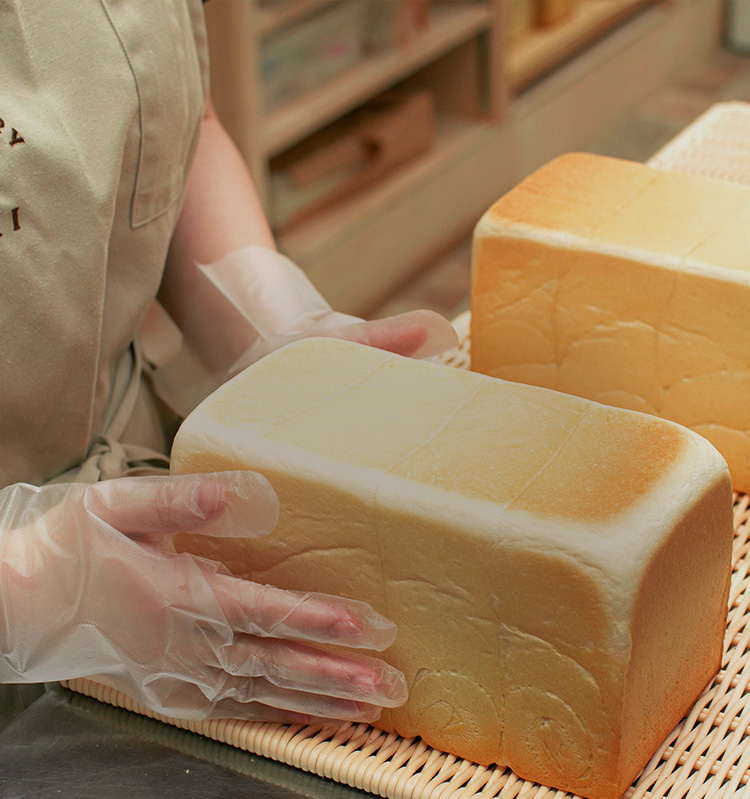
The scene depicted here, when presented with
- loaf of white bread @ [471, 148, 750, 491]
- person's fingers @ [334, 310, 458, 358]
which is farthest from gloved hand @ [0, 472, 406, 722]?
loaf of white bread @ [471, 148, 750, 491]

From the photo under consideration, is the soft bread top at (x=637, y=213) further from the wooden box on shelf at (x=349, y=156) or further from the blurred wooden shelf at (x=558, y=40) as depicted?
the blurred wooden shelf at (x=558, y=40)

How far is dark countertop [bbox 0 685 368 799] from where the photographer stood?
0.70m

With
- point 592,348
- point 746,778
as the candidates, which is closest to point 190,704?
point 746,778

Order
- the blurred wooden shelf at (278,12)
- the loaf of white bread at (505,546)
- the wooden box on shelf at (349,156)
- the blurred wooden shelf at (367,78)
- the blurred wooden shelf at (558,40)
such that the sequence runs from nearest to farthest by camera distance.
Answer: the loaf of white bread at (505,546), the blurred wooden shelf at (278,12), the blurred wooden shelf at (367,78), the wooden box on shelf at (349,156), the blurred wooden shelf at (558,40)

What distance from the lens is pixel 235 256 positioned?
3.53ft

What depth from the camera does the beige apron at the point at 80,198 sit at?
768mm

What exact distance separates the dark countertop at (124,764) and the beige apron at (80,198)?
0.21 meters

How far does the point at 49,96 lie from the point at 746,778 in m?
0.72

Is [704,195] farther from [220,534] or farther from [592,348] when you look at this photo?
[220,534]

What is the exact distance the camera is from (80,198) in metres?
0.80

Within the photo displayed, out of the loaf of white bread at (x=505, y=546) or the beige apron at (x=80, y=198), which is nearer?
the loaf of white bread at (x=505, y=546)

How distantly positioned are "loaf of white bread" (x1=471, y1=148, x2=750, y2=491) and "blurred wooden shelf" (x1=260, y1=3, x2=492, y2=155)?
1460mm

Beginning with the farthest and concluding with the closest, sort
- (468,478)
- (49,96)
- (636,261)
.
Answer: (636,261) → (49,96) → (468,478)

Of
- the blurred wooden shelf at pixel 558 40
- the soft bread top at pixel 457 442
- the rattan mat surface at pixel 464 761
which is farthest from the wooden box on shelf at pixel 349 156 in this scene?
the rattan mat surface at pixel 464 761
